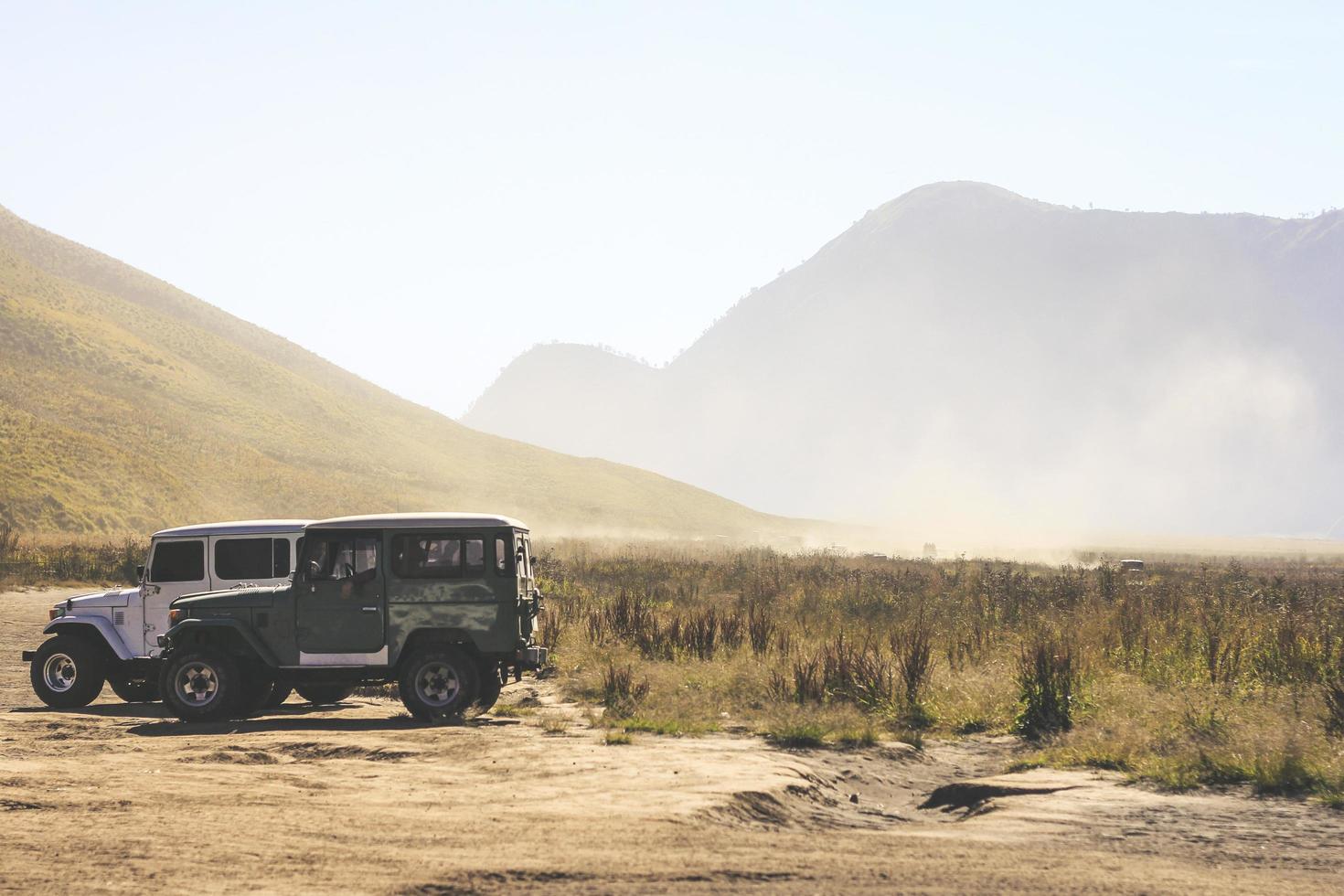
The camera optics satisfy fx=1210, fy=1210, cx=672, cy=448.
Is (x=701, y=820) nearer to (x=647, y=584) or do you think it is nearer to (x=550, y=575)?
(x=647, y=584)

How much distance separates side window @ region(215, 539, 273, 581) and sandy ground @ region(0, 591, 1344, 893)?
9.91 ft

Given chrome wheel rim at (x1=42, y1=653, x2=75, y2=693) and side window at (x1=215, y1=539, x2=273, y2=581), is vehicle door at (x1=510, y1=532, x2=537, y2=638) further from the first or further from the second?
chrome wheel rim at (x1=42, y1=653, x2=75, y2=693)

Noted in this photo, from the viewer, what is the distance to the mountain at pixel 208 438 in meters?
82.7

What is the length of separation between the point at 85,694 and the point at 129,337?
118436 mm

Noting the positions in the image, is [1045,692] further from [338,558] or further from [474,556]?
[338,558]

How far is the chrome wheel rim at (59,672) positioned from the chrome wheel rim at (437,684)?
5.00m

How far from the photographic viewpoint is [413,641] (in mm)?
14688

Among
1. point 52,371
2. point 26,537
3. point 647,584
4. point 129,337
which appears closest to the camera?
point 647,584

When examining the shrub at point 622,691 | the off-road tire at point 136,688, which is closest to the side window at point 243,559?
the off-road tire at point 136,688

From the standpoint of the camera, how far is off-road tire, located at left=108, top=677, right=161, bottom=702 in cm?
1639

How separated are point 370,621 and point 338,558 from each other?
87 centimetres

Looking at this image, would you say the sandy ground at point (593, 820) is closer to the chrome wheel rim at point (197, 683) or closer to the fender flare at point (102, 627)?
the chrome wheel rim at point (197, 683)

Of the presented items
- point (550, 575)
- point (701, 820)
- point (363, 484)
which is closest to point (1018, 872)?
point (701, 820)

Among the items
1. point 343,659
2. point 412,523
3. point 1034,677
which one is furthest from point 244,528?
point 1034,677
